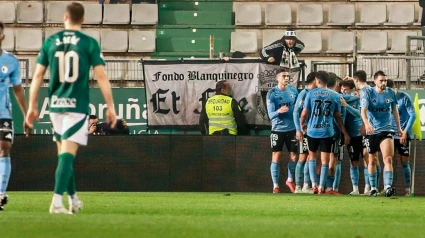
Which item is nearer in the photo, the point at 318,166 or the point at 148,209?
the point at 148,209

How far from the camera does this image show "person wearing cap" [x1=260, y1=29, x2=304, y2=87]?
71.8 feet

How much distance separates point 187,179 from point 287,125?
2.13m

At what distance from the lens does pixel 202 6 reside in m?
27.4

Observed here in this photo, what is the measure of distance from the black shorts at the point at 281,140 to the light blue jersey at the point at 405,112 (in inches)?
74.7

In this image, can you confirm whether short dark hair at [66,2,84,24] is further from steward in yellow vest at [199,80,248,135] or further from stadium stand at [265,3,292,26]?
stadium stand at [265,3,292,26]

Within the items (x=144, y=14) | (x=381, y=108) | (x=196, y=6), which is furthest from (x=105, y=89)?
(x=196, y=6)

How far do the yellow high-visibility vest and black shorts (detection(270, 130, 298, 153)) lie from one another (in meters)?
1.17

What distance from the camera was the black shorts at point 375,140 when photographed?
62.5 feet

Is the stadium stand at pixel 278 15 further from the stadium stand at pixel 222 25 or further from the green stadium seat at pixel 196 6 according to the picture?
the green stadium seat at pixel 196 6

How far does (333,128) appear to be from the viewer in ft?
67.4

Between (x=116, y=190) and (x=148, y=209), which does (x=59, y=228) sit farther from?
(x=116, y=190)

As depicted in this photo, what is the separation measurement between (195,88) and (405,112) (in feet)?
13.1

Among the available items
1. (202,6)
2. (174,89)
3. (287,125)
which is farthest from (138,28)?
(287,125)

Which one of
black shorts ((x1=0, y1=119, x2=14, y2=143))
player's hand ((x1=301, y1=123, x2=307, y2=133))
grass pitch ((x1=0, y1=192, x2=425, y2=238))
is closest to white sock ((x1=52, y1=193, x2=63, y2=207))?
grass pitch ((x1=0, y1=192, x2=425, y2=238))
